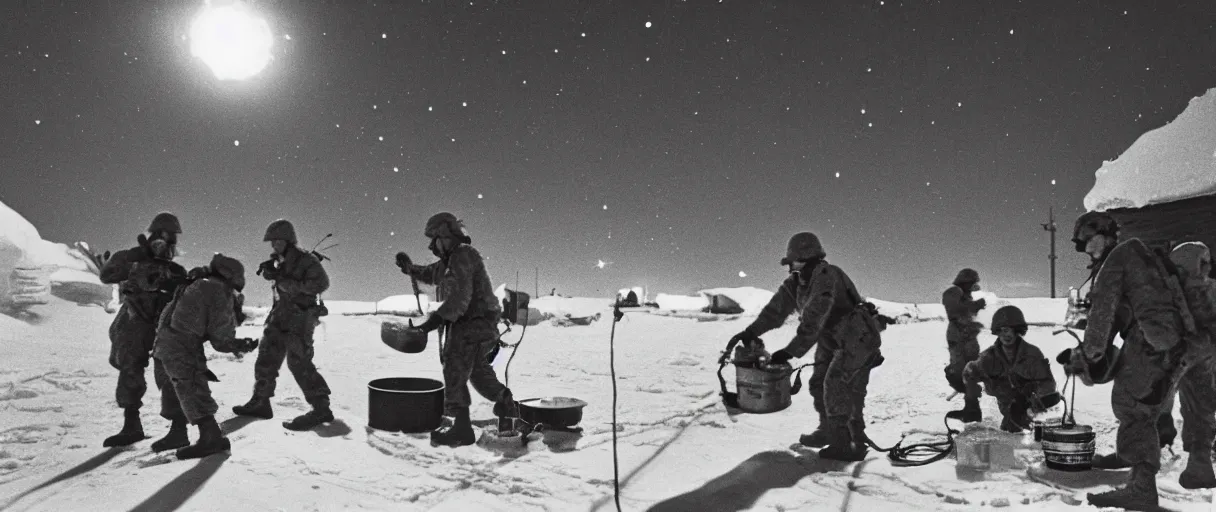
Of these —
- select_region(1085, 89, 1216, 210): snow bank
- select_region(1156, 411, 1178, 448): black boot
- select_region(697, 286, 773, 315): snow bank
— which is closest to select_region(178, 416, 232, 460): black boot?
select_region(1156, 411, 1178, 448): black boot

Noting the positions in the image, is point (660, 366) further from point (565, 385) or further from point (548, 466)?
point (548, 466)

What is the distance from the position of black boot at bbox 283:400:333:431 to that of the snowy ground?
11 centimetres

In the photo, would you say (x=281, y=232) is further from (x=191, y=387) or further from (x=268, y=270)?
(x=191, y=387)

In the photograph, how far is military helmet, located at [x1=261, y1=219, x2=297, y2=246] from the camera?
23.8 ft

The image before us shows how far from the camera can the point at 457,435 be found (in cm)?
629

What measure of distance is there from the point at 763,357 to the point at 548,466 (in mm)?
2272

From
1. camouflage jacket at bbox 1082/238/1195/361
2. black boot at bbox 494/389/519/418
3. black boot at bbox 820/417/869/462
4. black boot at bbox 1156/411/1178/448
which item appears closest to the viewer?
camouflage jacket at bbox 1082/238/1195/361

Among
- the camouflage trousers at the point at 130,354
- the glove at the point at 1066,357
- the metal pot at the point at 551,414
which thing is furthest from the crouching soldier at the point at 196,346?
the glove at the point at 1066,357

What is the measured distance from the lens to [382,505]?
15.2 feet

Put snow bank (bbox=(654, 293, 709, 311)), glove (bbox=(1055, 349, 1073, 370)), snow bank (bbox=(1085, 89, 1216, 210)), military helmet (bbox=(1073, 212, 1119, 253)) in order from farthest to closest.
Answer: snow bank (bbox=(654, 293, 709, 311))
snow bank (bbox=(1085, 89, 1216, 210))
military helmet (bbox=(1073, 212, 1119, 253))
glove (bbox=(1055, 349, 1073, 370))

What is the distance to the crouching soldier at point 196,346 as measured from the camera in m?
5.43

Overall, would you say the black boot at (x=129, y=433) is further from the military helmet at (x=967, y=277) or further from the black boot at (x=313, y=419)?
the military helmet at (x=967, y=277)

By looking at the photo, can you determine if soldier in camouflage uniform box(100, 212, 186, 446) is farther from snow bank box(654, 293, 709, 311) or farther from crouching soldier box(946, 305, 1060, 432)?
snow bank box(654, 293, 709, 311)

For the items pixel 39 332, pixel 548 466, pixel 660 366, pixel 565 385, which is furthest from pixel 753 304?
pixel 548 466
